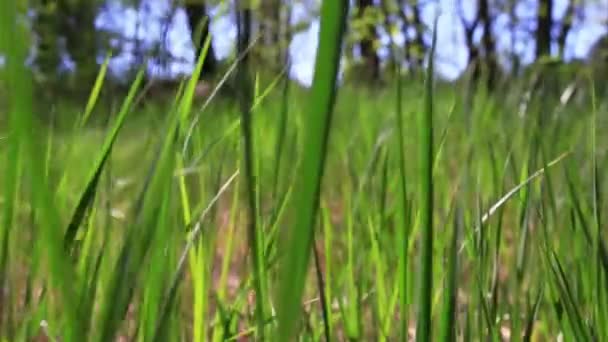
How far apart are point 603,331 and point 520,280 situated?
8cm

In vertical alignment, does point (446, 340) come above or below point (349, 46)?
below

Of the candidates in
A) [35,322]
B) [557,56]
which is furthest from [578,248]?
[557,56]

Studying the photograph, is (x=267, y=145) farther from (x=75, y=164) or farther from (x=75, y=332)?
(x=75, y=332)

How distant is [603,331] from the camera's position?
0.34m

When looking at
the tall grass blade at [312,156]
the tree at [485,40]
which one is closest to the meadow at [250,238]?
the tall grass blade at [312,156]

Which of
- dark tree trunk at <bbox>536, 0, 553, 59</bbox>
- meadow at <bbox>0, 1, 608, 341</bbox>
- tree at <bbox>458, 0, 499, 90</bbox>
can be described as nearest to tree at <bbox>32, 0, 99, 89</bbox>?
meadow at <bbox>0, 1, 608, 341</bbox>

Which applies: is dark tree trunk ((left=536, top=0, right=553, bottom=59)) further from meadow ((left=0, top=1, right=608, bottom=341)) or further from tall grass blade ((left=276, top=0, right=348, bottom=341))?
tall grass blade ((left=276, top=0, right=348, bottom=341))

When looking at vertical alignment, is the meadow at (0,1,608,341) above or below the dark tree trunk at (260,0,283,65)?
below

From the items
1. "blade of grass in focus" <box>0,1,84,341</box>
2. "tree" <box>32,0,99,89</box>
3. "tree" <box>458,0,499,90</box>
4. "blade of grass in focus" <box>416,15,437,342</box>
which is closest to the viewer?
"blade of grass in focus" <box>0,1,84,341</box>

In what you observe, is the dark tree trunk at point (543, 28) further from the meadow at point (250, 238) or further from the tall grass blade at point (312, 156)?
the tall grass blade at point (312, 156)

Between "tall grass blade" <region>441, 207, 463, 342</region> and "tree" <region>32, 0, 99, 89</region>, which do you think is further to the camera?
"tree" <region>32, 0, 99, 89</region>

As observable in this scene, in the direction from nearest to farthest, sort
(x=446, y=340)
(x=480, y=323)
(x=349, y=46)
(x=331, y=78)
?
(x=331, y=78) < (x=446, y=340) < (x=480, y=323) < (x=349, y=46)

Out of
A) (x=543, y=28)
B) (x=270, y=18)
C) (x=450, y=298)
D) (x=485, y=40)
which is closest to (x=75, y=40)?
(x=270, y=18)

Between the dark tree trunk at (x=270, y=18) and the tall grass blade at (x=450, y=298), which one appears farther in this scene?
the dark tree trunk at (x=270, y=18)
